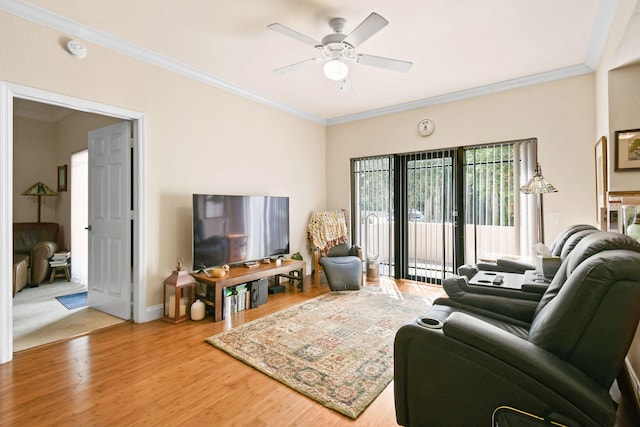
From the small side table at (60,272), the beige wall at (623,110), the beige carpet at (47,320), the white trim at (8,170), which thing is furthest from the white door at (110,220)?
the beige wall at (623,110)

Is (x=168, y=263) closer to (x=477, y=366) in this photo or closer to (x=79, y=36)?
(x=79, y=36)

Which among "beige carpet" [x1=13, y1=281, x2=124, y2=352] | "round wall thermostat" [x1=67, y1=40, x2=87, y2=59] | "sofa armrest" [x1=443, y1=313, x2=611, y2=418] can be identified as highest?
"round wall thermostat" [x1=67, y1=40, x2=87, y2=59]

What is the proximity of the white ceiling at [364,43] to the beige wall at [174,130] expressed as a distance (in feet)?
0.54

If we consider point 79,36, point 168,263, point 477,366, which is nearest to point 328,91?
point 79,36

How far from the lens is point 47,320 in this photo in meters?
3.23

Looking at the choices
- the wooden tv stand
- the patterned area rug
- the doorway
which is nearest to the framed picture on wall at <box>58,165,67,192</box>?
the doorway

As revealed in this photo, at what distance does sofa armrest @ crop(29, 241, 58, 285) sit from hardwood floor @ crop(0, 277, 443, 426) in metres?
2.50

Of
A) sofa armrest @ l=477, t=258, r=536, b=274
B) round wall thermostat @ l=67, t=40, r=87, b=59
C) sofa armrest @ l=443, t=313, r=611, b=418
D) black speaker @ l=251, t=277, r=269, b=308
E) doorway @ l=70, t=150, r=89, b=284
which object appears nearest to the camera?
sofa armrest @ l=443, t=313, r=611, b=418

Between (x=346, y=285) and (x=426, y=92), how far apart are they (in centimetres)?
288

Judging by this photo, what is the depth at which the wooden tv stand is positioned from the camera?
324cm

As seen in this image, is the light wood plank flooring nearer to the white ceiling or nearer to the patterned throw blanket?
the patterned throw blanket

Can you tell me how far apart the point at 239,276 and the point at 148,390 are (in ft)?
5.02

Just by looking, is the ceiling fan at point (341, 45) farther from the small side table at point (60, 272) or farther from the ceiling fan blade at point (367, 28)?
the small side table at point (60, 272)

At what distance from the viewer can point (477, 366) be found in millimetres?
1342
